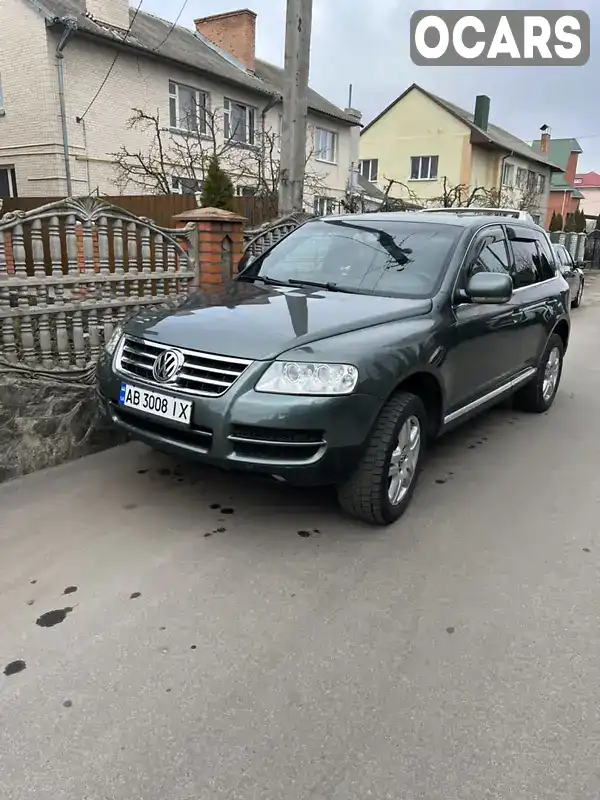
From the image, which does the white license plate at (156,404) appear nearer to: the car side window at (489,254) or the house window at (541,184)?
the car side window at (489,254)

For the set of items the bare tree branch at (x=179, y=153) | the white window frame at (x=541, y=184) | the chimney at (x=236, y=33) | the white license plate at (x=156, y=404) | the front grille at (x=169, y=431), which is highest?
the chimney at (x=236, y=33)

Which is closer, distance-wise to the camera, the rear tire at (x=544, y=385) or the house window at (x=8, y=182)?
the rear tire at (x=544, y=385)

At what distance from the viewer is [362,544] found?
3299 mm

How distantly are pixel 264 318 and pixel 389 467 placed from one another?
3.45 ft

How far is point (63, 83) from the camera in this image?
51.4ft

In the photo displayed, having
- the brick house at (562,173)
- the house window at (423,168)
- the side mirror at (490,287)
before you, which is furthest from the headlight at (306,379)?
the brick house at (562,173)

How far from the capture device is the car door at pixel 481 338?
3936mm

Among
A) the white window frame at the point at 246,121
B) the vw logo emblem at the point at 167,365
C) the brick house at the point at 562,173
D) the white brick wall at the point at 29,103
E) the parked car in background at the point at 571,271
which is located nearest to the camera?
the vw logo emblem at the point at 167,365

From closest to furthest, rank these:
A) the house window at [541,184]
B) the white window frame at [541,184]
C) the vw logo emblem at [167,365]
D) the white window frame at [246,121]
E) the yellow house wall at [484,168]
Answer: the vw logo emblem at [167,365], the white window frame at [246,121], the yellow house wall at [484,168], the white window frame at [541,184], the house window at [541,184]

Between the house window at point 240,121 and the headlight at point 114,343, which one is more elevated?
the house window at point 240,121

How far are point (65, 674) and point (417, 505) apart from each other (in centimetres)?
223

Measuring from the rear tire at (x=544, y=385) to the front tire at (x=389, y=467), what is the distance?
8.42 feet

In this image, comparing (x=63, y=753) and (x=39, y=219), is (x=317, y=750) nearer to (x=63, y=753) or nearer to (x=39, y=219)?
(x=63, y=753)

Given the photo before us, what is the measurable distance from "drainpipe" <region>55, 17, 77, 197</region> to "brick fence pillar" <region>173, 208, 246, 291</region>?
12.3m
